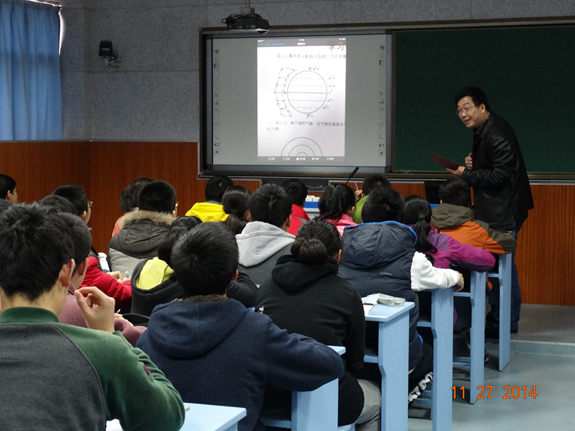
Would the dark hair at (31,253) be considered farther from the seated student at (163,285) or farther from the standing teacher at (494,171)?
the standing teacher at (494,171)

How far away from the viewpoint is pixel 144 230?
138 inches

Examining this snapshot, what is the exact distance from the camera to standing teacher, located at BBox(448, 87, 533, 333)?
486 cm

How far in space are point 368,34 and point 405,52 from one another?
0.37 metres

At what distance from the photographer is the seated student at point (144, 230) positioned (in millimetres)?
3457

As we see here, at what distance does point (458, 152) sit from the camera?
6250 mm

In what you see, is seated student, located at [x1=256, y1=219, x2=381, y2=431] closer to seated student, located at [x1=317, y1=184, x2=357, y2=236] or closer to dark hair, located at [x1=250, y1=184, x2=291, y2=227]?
dark hair, located at [x1=250, y1=184, x2=291, y2=227]

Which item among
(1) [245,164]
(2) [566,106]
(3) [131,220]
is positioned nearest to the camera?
(3) [131,220]

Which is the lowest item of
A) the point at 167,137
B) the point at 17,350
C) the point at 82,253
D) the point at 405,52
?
the point at 17,350

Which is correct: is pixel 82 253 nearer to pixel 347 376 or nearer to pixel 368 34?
pixel 347 376

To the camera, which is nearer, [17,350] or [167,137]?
[17,350]

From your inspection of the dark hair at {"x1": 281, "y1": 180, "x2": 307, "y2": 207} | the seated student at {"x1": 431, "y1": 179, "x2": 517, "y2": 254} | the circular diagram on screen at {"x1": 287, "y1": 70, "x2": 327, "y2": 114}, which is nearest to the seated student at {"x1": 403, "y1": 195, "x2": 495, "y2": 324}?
the seated student at {"x1": 431, "y1": 179, "x2": 517, "y2": 254}

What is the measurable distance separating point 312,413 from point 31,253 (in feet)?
3.59

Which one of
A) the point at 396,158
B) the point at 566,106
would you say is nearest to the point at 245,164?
the point at 396,158
